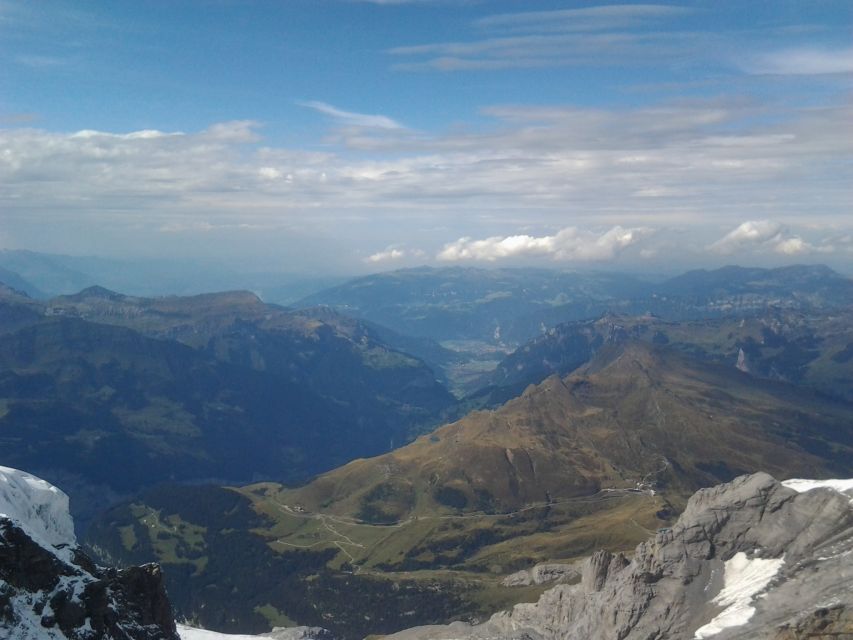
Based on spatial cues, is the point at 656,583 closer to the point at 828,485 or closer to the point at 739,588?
the point at 739,588

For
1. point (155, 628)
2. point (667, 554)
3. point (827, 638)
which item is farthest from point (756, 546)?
point (155, 628)

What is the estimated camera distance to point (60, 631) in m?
68.9

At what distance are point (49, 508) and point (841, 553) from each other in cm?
11903

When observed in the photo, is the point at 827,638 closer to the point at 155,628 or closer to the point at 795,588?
the point at 795,588

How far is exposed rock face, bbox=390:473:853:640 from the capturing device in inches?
4277

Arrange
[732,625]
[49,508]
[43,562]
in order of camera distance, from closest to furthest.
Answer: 1. [43,562]
2. [49,508]
3. [732,625]

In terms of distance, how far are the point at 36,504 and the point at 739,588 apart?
109173mm

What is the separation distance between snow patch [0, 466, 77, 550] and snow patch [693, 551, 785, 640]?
306ft

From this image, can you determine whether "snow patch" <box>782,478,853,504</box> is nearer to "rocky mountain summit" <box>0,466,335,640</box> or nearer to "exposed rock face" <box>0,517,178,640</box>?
"rocky mountain summit" <box>0,466,335,640</box>

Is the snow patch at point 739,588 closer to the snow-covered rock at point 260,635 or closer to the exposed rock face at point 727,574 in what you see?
the exposed rock face at point 727,574

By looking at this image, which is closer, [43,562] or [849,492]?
[43,562]

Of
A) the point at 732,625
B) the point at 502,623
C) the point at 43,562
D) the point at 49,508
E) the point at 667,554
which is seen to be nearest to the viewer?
the point at 43,562

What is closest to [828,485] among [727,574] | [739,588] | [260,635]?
[727,574]

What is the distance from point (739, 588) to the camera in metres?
120
